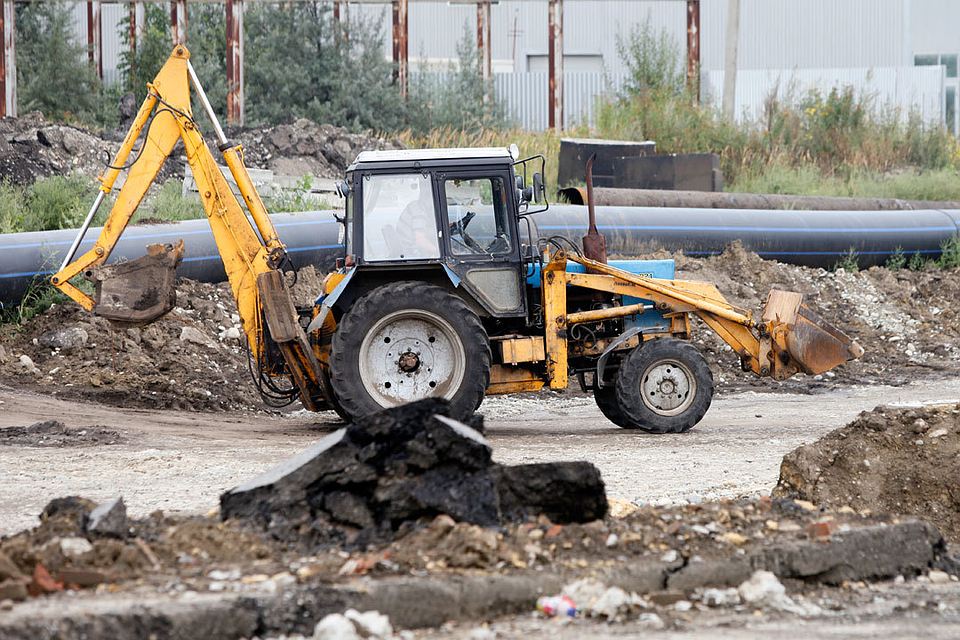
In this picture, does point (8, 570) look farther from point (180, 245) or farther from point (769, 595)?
point (180, 245)

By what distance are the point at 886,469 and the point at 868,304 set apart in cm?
982

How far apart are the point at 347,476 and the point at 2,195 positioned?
11388 millimetres

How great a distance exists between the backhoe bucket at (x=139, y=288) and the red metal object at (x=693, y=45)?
1522 cm

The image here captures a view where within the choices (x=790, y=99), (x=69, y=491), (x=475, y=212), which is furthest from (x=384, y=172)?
(x=790, y=99)

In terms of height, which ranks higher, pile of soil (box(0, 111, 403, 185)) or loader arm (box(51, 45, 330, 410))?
pile of soil (box(0, 111, 403, 185))

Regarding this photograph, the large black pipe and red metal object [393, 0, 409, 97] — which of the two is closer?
the large black pipe

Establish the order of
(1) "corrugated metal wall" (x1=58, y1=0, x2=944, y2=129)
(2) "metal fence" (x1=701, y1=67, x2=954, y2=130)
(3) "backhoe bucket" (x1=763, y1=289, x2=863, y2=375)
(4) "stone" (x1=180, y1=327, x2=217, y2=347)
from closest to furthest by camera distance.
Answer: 1. (3) "backhoe bucket" (x1=763, y1=289, x2=863, y2=375)
2. (4) "stone" (x1=180, y1=327, x2=217, y2=347)
3. (2) "metal fence" (x1=701, y1=67, x2=954, y2=130)
4. (1) "corrugated metal wall" (x1=58, y1=0, x2=944, y2=129)

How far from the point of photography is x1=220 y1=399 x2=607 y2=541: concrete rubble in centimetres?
595

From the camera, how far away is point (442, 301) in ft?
34.5

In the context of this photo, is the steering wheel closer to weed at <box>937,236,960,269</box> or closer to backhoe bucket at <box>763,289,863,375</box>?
backhoe bucket at <box>763,289,863,375</box>

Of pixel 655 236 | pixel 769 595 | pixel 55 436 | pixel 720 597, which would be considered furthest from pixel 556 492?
pixel 655 236

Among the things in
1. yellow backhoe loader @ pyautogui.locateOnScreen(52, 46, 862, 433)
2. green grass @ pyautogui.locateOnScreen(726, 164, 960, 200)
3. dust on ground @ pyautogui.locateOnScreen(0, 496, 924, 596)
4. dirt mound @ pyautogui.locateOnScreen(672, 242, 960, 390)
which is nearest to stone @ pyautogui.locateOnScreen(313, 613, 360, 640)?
dust on ground @ pyautogui.locateOnScreen(0, 496, 924, 596)

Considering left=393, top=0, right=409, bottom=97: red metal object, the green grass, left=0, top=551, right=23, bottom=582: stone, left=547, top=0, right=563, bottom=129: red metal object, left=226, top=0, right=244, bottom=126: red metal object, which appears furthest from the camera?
left=547, top=0, right=563, bottom=129: red metal object

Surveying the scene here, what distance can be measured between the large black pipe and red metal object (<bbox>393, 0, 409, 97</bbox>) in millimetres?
8719
